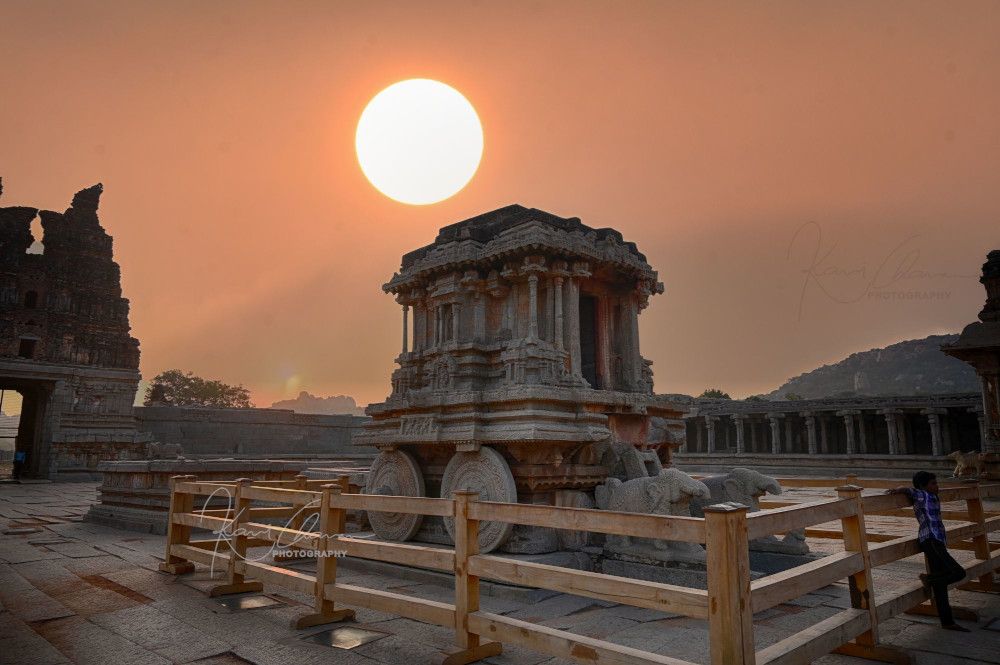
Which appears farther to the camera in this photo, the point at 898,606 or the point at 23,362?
the point at 23,362

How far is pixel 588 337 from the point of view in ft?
33.1

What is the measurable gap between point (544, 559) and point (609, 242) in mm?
5240

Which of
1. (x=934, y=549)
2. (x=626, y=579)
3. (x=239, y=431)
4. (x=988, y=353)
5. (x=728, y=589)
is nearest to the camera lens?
(x=728, y=589)

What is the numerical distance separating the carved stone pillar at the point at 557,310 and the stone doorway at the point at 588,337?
4.08ft

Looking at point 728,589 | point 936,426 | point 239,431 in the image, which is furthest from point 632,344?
point 936,426

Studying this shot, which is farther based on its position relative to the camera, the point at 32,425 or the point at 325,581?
the point at 32,425

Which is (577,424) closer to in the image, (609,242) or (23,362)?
(609,242)

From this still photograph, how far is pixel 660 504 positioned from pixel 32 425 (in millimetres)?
30531

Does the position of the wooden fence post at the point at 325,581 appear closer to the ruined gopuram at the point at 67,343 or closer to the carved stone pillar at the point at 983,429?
the ruined gopuram at the point at 67,343

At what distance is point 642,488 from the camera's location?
6.76 metres

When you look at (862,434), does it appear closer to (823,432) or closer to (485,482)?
(823,432)

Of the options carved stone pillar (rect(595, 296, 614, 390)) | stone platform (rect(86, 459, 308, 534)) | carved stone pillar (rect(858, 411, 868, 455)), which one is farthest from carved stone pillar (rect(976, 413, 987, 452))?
stone platform (rect(86, 459, 308, 534))

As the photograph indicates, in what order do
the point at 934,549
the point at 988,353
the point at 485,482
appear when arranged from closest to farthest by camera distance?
the point at 934,549 → the point at 485,482 → the point at 988,353

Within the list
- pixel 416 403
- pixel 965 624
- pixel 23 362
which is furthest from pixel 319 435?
pixel 965 624
